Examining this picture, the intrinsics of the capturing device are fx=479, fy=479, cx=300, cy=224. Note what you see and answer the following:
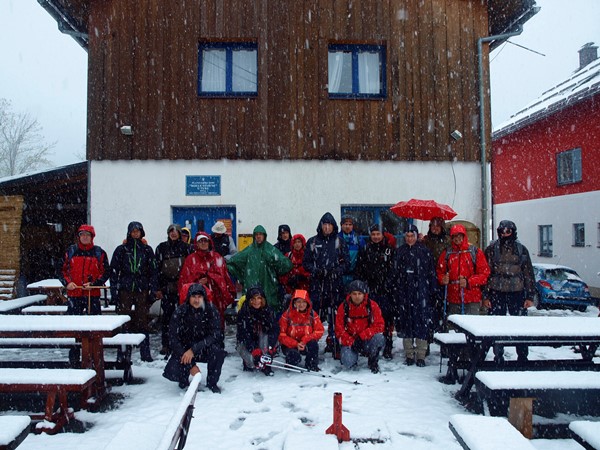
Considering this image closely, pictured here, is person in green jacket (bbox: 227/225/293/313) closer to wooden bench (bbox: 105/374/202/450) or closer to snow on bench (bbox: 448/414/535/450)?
wooden bench (bbox: 105/374/202/450)

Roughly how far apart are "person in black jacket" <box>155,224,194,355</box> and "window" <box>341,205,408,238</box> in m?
4.21

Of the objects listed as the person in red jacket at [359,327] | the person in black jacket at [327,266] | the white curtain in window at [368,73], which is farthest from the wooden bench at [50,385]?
the white curtain in window at [368,73]

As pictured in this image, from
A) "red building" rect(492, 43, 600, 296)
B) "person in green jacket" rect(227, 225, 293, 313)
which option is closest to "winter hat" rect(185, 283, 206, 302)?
"person in green jacket" rect(227, 225, 293, 313)

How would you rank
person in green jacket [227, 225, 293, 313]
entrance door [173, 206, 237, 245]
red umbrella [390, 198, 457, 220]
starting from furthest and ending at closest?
entrance door [173, 206, 237, 245]
red umbrella [390, 198, 457, 220]
person in green jacket [227, 225, 293, 313]

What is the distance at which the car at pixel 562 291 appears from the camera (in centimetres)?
1238

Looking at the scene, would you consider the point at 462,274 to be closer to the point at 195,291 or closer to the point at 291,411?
the point at 291,411

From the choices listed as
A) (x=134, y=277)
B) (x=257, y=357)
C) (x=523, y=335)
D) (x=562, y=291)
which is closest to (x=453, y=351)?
(x=523, y=335)

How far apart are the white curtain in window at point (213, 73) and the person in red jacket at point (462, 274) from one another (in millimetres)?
6101

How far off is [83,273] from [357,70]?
6916 mm

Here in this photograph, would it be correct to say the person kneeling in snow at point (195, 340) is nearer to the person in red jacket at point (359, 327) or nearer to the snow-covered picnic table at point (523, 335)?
the person in red jacket at point (359, 327)

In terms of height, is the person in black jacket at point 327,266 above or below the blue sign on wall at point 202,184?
below

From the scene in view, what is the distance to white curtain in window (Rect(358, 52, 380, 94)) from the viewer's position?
409 inches

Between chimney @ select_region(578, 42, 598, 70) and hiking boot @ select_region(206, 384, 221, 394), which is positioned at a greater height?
chimney @ select_region(578, 42, 598, 70)

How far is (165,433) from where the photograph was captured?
2389mm
